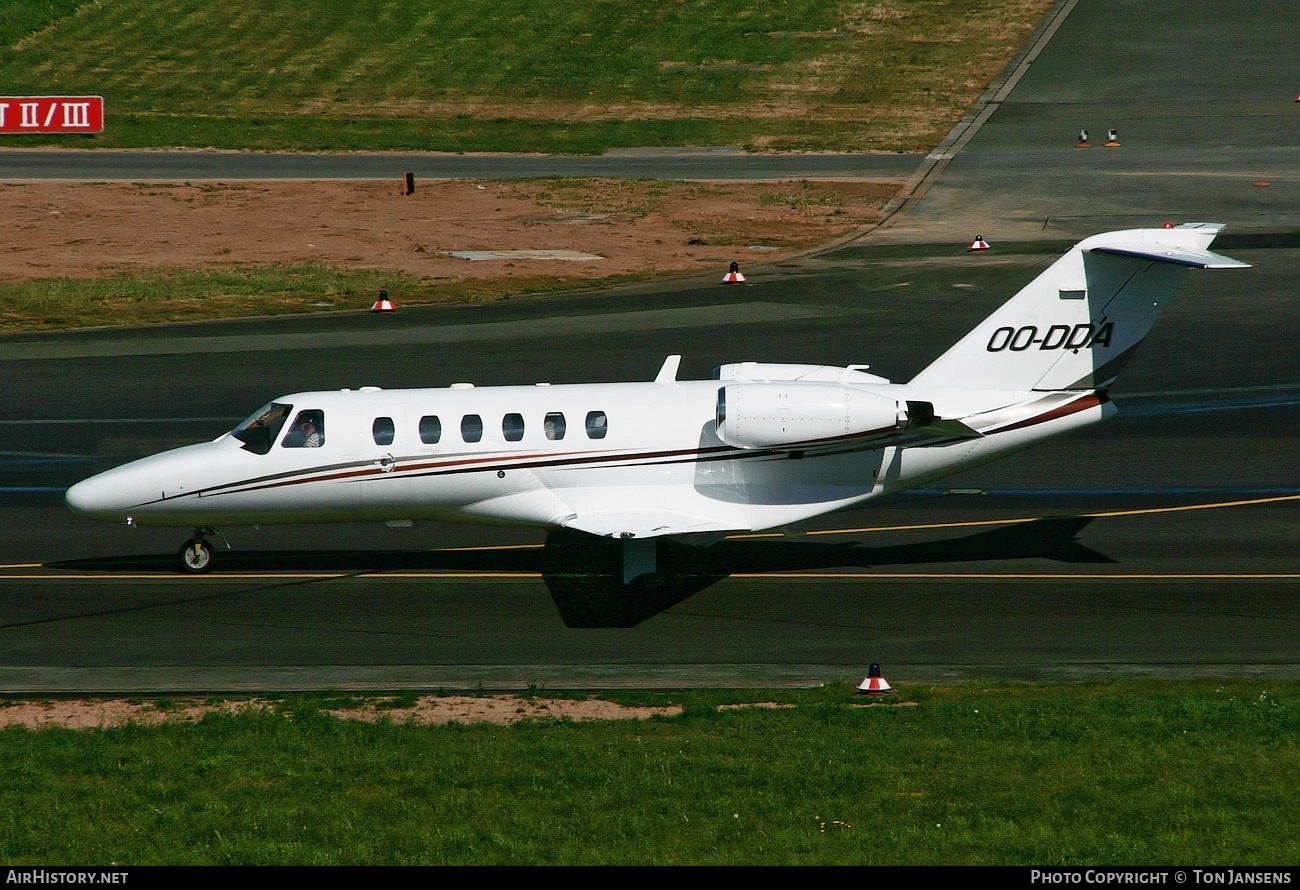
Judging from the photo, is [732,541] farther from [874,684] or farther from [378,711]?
[378,711]

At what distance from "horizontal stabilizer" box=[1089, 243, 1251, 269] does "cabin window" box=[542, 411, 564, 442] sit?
27.2 feet

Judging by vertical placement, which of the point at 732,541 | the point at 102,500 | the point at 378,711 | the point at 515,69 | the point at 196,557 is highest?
the point at 515,69

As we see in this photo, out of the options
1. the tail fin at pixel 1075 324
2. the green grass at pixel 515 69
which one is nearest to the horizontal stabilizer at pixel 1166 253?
the tail fin at pixel 1075 324

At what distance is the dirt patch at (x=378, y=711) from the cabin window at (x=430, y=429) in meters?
5.43

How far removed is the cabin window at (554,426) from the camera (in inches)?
925

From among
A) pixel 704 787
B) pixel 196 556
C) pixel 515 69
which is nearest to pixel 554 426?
pixel 196 556

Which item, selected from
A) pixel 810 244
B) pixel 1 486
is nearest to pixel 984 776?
pixel 1 486

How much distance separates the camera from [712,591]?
2367 cm

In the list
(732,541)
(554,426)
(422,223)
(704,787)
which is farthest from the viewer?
(422,223)

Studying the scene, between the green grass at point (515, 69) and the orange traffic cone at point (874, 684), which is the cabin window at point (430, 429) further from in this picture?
the green grass at point (515, 69)

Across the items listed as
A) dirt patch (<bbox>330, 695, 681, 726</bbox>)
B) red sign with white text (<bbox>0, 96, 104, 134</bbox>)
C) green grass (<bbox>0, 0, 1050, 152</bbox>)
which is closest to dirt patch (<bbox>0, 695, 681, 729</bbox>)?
dirt patch (<bbox>330, 695, 681, 726</bbox>)

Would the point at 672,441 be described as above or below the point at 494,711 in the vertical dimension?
above

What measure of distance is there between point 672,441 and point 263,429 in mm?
6235

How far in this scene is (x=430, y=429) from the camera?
77.8 feet
